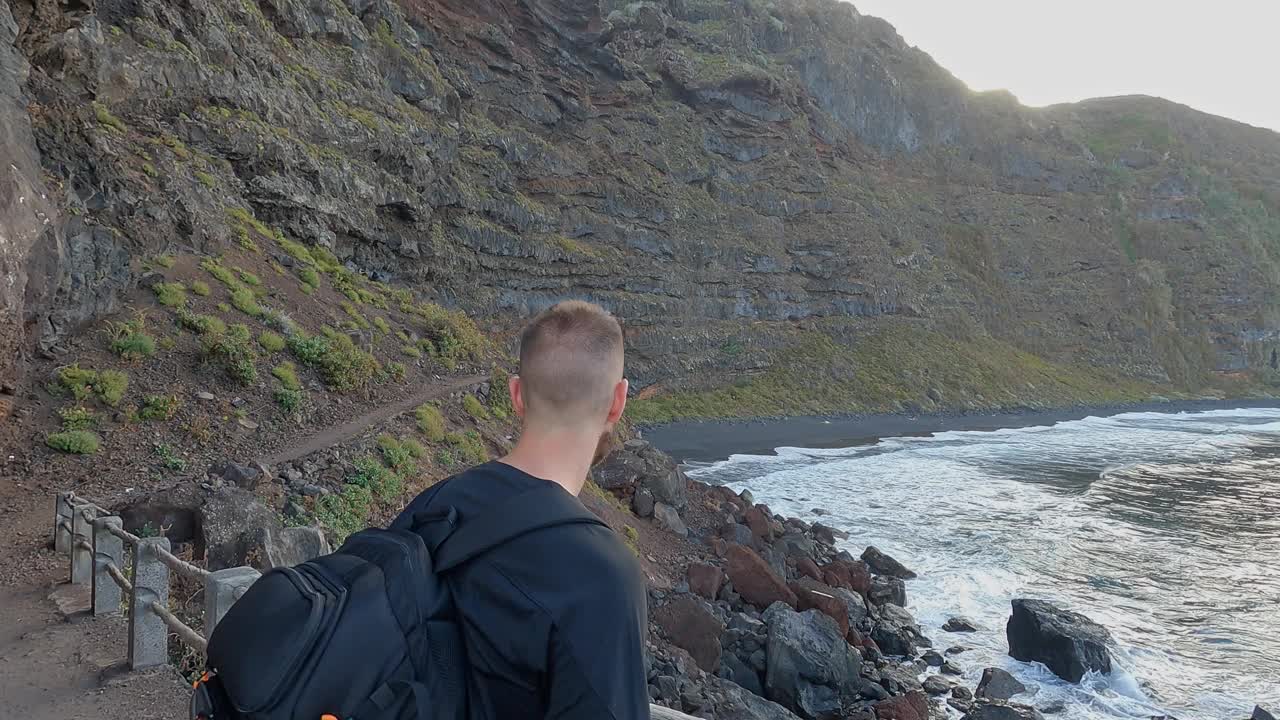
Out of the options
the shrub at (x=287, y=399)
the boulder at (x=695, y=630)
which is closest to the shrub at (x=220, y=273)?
the shrub at (x=287, y=399)

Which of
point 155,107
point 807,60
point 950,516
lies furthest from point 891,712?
point 807,60

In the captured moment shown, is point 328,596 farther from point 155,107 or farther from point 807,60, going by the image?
point 807,60

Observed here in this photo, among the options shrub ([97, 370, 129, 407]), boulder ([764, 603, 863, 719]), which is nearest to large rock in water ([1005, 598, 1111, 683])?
boulder ([764, 603, 863, 719])

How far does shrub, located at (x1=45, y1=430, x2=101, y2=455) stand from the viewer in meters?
9.67

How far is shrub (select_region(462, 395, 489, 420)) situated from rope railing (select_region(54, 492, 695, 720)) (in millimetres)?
9726

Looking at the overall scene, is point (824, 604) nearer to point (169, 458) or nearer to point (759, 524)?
point (759, 524)

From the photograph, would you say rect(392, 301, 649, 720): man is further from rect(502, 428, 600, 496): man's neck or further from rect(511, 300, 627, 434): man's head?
rect(511, 300, 627, 434): man's head

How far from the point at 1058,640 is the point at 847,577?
14.2 feet

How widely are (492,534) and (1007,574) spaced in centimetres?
2050

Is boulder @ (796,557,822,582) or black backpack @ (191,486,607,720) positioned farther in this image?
boulder @ (796,557,822,582)

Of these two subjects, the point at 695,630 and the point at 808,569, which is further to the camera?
the point at 808,569

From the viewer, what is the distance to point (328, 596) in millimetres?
1398

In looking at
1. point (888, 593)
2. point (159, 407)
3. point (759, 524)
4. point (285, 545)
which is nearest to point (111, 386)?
point (159, 407)

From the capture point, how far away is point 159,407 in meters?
10.9
